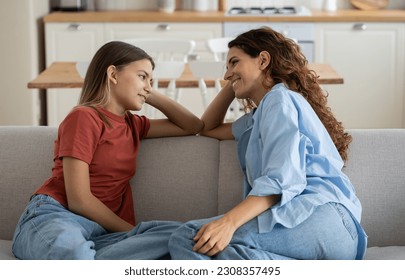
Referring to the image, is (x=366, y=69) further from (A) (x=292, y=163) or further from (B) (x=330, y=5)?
(A) (x=292, y=163)

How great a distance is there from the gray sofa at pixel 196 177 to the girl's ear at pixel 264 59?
0.33m

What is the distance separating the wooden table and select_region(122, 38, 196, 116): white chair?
70mm

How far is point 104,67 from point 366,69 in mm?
3397

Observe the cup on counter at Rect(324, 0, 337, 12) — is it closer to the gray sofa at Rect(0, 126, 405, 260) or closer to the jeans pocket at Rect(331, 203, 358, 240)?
the gray sofa at Rect(0, 126, 405, 260)

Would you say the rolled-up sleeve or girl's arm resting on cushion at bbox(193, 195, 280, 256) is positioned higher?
the rolled-up sleeve

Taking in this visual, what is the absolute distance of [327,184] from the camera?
2.52 metres

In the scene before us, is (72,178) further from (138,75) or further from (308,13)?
(308,13)

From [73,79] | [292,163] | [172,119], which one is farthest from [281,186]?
[73,79]

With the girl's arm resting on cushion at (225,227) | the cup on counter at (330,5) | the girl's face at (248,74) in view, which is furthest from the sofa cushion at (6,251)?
the cup on counter at (330,5)

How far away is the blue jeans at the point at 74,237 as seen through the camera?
8.00ft

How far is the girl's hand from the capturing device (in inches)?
91.9

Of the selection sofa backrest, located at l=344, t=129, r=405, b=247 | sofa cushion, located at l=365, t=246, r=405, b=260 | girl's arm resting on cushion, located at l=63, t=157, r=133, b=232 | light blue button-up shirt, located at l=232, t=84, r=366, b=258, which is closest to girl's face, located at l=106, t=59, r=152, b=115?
girl's arm resting on cushion, located at l=63, t=157, r=133, b=232

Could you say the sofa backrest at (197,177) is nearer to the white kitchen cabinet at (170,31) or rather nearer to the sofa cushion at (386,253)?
the sofa cushion at (386,253)
